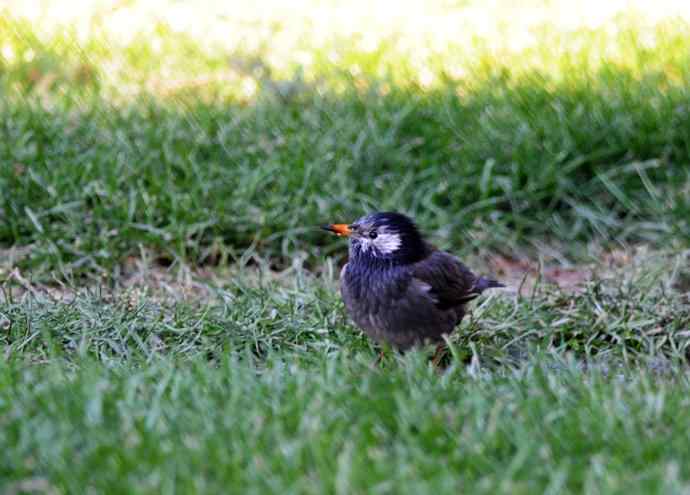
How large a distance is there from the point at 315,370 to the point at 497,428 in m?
0.98

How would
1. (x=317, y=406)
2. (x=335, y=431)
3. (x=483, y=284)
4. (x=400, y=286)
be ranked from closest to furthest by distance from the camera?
(x=335, y=431) → (x=317, y=406) → (x=400, y=286) → (x=483, y=284)

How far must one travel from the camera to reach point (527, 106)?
7531 millimetres

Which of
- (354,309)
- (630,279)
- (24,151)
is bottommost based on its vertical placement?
(630,279)

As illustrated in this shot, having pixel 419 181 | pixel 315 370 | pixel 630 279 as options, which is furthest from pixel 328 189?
pixel 315 370

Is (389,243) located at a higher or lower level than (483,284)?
higher

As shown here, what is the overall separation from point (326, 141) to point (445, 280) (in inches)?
82.4

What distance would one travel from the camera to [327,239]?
6.87 m

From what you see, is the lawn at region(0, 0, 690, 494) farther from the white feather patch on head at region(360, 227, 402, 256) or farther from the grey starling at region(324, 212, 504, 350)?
the white feather patch on head at region(360, 227, 402, 256)

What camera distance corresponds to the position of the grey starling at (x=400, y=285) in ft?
17.0

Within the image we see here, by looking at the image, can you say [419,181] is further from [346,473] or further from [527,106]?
[346,473]

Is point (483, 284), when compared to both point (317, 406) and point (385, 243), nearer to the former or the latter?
point (385, 243)

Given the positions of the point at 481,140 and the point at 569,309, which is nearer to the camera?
the point at 569,309

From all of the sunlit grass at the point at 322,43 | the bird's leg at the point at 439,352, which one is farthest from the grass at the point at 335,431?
the sunlit grass at the point at 322,43

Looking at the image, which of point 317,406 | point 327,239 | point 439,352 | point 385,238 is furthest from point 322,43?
point 317,406
